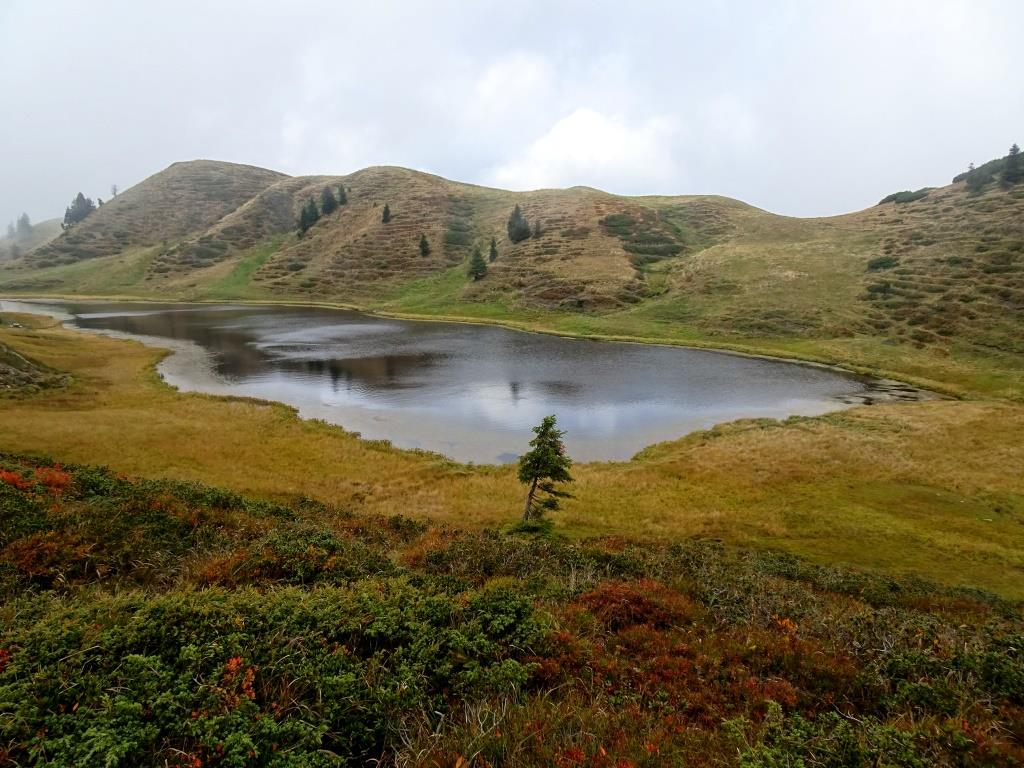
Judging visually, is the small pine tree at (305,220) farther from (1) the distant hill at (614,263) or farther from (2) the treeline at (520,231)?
(2) the treeline at (520,231)

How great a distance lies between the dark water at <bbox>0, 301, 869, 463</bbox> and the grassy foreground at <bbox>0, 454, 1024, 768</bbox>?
21469mm

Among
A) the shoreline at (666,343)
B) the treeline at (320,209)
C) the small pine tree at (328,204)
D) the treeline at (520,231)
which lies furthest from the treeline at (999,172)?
the small pine tree at (328,204)

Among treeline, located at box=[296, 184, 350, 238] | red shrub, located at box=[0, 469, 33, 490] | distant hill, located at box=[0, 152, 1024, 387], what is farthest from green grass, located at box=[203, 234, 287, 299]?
red shrub, located at box=[0, 469, 33, 490]

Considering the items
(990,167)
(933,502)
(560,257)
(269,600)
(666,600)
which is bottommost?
(933,502)

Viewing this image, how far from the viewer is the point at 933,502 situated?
24.9 meters

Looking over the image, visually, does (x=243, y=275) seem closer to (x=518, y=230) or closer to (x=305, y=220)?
(x=305, y=220)

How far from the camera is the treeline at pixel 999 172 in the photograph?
103250 millimetres

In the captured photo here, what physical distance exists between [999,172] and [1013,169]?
5189 millimetres

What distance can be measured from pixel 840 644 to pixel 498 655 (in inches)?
248

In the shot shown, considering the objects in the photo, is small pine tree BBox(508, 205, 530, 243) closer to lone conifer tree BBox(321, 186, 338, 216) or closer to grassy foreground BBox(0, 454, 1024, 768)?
lone conifer tree BBox(321, 186, 338, 216)

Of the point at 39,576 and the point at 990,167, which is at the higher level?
the point at 990,167

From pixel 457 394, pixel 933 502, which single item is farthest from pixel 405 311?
pixel 933 502

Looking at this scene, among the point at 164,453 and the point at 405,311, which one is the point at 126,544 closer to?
the point at 164,453

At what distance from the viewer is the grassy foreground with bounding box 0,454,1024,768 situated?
→ 4824 millimetres
